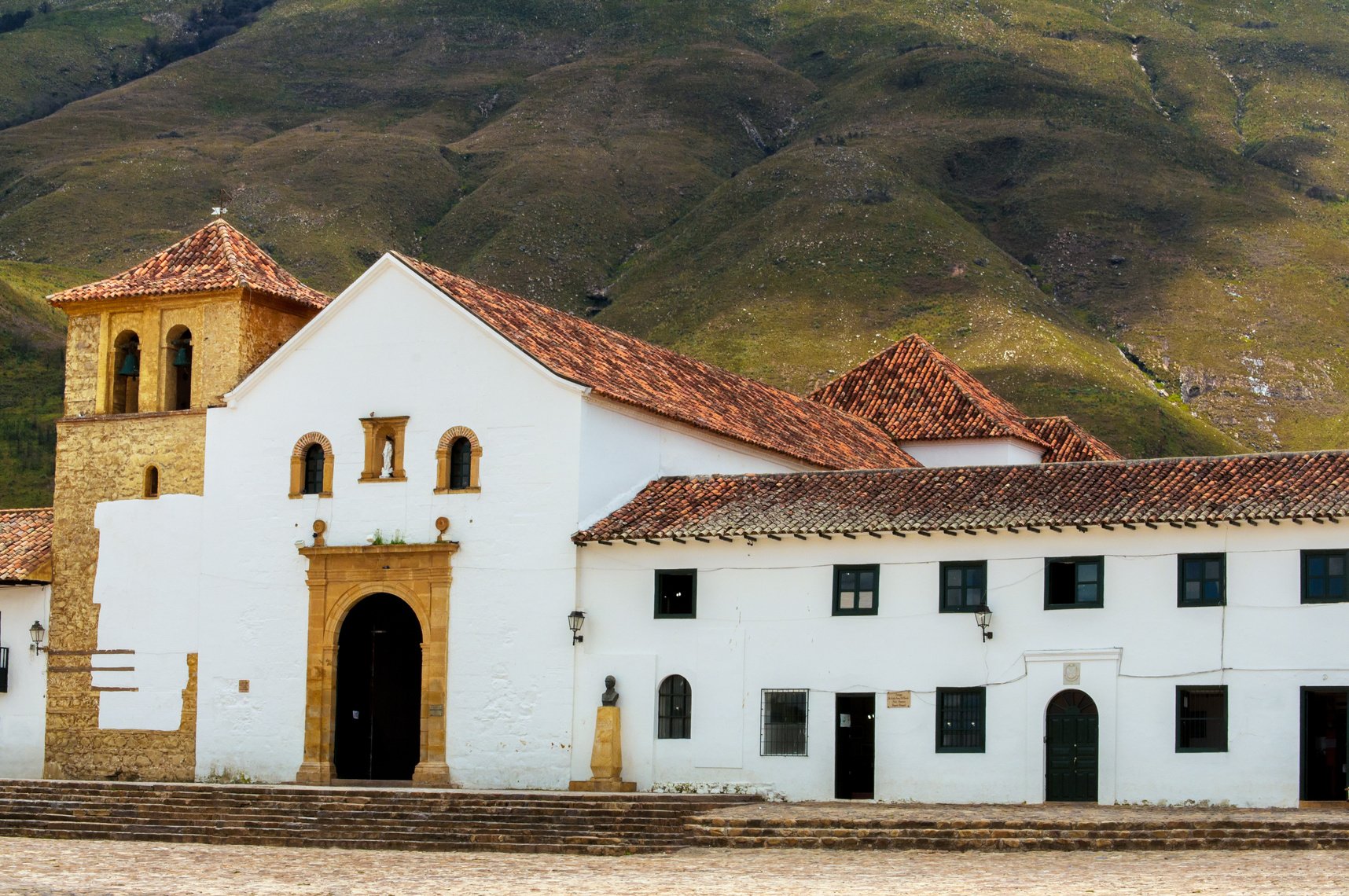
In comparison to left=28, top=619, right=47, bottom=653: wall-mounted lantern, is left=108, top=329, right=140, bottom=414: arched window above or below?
above

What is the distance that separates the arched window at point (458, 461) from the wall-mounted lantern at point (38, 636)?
8702mm

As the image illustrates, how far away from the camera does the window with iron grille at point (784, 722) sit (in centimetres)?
2969

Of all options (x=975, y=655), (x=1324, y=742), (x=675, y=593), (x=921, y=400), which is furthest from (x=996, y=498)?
(x=921, y=400)

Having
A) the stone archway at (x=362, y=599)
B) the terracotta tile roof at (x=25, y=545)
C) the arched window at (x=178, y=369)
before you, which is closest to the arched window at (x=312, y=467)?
the stone archway at (x=362, y=599)

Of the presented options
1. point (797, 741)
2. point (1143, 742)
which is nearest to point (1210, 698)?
point (1143, 742)

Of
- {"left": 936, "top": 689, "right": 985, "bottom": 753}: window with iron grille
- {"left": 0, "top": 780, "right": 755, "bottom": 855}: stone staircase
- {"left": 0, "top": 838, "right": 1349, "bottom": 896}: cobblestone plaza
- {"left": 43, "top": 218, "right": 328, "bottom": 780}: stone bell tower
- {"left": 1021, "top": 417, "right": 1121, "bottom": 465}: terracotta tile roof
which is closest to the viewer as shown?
{"left": 0, "top": 838, "right": 1349, "bottom": 896}: cobblestone plaza

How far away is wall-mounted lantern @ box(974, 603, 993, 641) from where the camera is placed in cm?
2850

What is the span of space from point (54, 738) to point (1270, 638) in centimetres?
2145

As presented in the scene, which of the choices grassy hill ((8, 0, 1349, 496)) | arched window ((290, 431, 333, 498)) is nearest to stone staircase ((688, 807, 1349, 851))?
arched window ((290, 431, 333, 498))

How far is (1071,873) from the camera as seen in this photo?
20.0 meters

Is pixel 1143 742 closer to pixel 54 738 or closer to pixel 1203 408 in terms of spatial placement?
pixel 54 738

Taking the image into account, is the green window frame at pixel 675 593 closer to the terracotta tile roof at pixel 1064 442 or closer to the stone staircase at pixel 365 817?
the stone staircase at pixel 365 817

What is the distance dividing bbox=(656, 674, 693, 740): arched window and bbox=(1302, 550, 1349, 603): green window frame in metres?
9.52

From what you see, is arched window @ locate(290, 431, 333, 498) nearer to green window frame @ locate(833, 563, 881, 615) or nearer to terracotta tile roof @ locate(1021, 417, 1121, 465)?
green window frame @ locate(833, 563, 881, 615)
